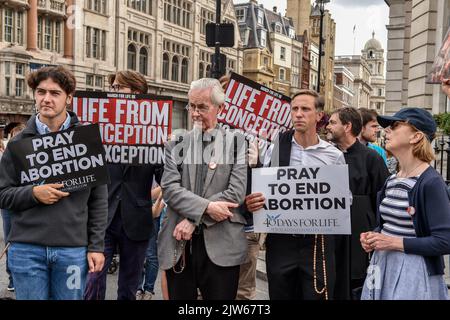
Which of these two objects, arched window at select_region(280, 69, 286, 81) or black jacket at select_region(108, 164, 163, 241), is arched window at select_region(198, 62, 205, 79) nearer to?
arched window at select_region(280, 69, 286, 81)

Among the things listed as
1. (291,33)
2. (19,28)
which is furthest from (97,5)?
(291,33)

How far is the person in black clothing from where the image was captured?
4535 millimetres

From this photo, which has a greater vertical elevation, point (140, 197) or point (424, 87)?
point (424, 87)

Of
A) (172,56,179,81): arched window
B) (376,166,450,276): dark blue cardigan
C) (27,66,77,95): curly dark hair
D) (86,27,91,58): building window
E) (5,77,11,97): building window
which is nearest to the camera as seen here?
(376,166,450,276): dark blue cardigan

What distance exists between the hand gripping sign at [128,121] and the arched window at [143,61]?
39.7 meters

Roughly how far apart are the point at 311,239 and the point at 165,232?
972 mm

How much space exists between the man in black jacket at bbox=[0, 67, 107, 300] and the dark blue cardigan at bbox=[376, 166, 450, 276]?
187cm

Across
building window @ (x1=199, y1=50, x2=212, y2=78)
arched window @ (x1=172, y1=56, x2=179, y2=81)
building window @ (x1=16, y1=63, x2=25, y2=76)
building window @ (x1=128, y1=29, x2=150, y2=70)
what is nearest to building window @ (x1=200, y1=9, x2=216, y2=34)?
building window @ (x1=199, y1=50, x2=212, y2=78)

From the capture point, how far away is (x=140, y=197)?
5074mm

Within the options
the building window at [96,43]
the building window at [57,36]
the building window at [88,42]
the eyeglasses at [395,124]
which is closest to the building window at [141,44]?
the building window at [96,43]

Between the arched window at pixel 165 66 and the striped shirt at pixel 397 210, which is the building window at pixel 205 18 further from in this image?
the striped shirt at pixel 397 210

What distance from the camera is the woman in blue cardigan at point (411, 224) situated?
3141mm
